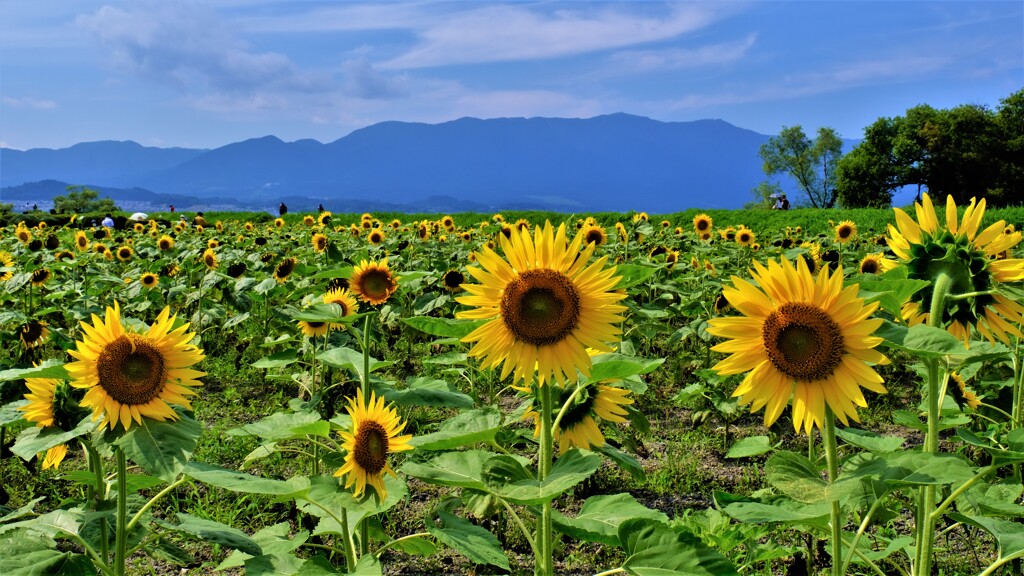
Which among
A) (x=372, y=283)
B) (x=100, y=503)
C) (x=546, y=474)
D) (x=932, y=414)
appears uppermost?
(x=372, y=283)

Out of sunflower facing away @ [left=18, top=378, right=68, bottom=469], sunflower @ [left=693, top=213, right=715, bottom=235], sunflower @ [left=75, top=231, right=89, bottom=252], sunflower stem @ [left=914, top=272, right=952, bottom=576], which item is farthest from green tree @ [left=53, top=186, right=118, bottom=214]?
sunflower stem @ [left=914, top=272, right=952, bottom=576]

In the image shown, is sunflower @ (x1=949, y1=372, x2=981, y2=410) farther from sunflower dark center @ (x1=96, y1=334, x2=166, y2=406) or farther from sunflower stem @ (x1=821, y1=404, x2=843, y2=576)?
sunflower dark center @ (x1=96, y1=334, x2=166, y2=406)

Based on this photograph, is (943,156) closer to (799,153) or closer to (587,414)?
(799,153)

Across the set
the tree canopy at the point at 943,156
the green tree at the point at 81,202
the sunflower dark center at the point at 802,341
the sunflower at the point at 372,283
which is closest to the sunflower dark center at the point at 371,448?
the sunflower dark center at the point at 802,341

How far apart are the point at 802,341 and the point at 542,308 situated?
1.99 feet

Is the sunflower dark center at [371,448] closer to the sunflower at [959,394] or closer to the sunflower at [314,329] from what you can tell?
the sunflower at [314,329]

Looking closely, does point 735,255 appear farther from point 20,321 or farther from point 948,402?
point 20,321

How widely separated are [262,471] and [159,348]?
2.45 meters

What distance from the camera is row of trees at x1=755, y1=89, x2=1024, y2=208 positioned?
4359 centimetres

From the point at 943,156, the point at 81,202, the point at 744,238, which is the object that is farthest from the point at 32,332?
→ the point at 81,202

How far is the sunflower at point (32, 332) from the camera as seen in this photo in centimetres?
458

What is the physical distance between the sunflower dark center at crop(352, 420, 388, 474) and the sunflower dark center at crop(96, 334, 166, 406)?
1.87ft

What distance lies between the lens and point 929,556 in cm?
180

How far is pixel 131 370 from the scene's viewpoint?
1.96 m
